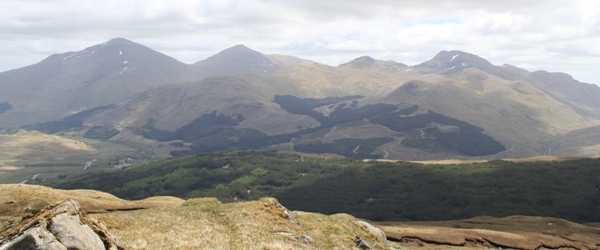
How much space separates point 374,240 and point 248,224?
15690 mm

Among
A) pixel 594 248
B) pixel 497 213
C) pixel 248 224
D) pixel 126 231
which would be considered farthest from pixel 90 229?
pixel 497 213

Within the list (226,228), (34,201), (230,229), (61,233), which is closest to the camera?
(61,233)

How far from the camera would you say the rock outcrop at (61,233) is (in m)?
26.1

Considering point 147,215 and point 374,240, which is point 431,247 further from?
point 147,215

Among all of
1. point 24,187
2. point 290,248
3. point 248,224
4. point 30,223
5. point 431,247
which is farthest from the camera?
point 24,187

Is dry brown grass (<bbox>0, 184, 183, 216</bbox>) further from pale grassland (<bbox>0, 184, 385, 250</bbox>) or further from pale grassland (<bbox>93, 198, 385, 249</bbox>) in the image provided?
pale grassland (<bbox>93, 198, 385, 249</bbox>)

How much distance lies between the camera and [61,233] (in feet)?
91.6

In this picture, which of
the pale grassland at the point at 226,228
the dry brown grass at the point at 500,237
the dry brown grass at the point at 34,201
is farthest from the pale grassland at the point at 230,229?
the dry brown grass at the point at 34,201

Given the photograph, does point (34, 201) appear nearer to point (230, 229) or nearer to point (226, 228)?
point (226, 228)

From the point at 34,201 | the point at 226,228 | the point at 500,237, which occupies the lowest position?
the point at 500,237

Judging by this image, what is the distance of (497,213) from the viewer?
19412cm

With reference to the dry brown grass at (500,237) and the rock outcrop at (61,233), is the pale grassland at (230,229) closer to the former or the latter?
the rock outcrop at (61,233)

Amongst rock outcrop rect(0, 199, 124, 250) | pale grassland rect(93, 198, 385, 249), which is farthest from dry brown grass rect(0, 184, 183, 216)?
rock outcrop rect(0, 199, 124, 250)

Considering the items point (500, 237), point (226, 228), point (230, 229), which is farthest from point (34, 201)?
point (500, 237)
